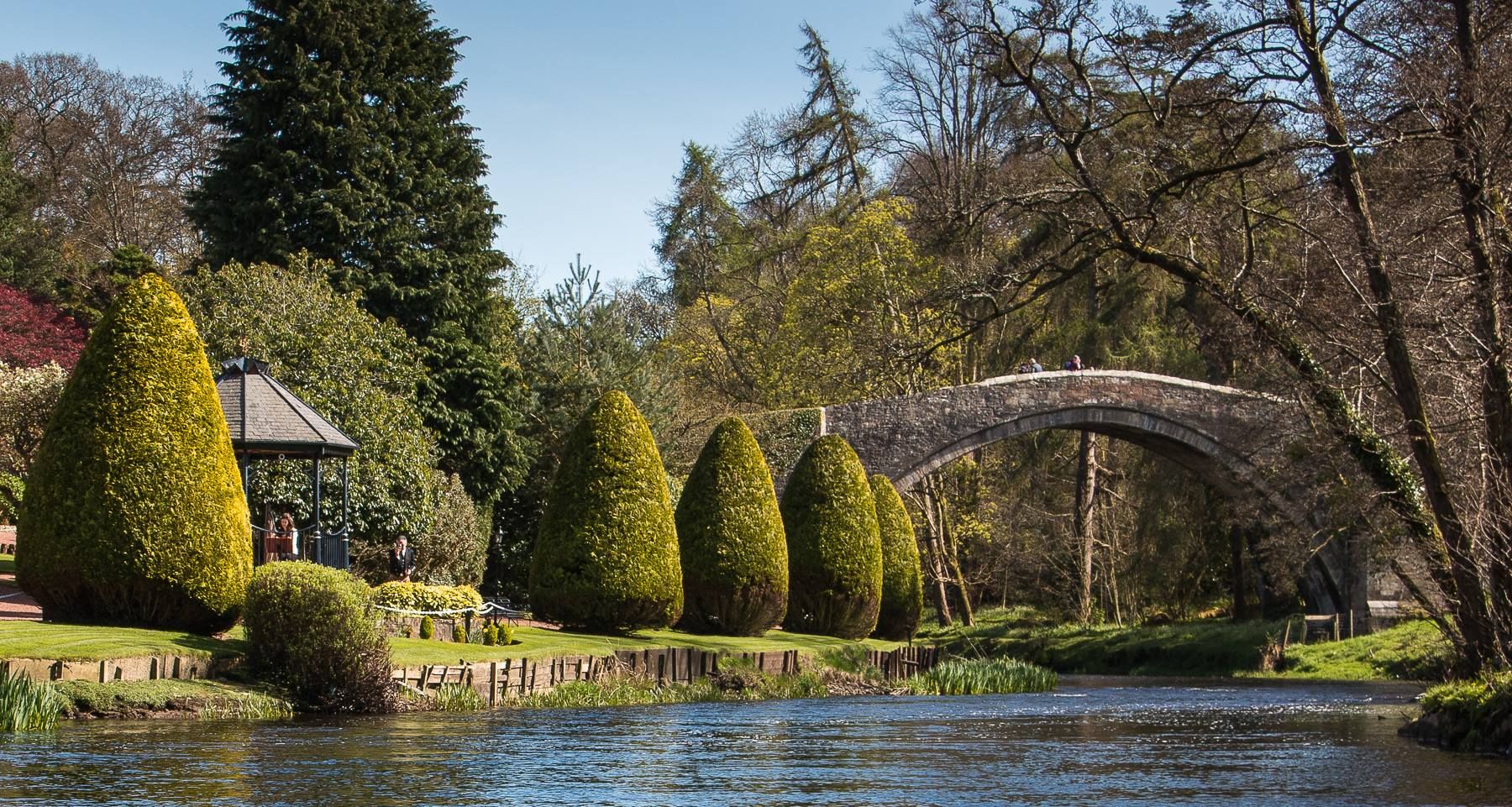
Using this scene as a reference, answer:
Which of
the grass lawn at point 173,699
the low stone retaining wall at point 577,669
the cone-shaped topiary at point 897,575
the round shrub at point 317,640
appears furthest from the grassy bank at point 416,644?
the cone-shaped topiary at point 897,575

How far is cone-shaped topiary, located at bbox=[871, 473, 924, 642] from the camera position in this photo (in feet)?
89.9

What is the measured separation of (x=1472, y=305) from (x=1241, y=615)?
75.5 feet

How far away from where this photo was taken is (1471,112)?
466 inches

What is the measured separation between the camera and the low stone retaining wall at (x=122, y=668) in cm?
1152

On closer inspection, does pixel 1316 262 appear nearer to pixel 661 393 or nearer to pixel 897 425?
pixel 897 425

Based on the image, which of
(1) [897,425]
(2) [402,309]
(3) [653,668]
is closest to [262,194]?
(2) [402,309]

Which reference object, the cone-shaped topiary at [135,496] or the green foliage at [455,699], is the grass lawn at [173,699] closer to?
the green foliage at [455,699]

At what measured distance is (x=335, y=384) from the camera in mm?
24953

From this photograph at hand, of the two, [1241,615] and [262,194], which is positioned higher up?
[262,194]

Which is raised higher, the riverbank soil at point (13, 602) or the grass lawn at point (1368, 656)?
the riverbank soil at point (13, 602)

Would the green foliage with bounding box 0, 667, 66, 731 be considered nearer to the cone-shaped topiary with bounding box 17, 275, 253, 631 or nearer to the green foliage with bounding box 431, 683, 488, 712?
the cone-shaped topiary with bounding box 17, 275, 253, 631

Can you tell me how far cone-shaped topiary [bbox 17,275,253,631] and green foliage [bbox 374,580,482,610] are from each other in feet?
10.1

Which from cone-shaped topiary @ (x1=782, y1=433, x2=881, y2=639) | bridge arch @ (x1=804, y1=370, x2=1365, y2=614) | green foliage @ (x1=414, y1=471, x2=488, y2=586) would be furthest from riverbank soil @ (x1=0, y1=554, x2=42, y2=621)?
bridge arch @ (x1=804, y1=370, x2=1365, y2=614)

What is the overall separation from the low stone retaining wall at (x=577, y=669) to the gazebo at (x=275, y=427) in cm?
392
